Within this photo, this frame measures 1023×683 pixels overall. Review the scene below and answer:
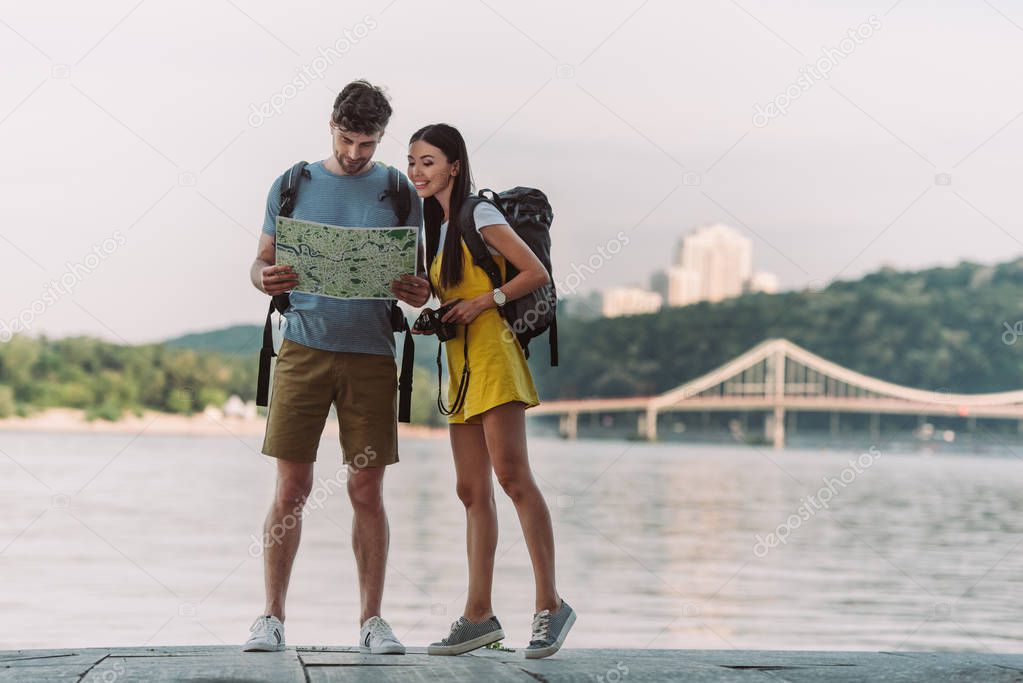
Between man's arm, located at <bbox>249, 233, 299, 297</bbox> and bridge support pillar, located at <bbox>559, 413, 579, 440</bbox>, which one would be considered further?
bridge support pillar, located at <bbox>559, 413, 579, 440</bbox>

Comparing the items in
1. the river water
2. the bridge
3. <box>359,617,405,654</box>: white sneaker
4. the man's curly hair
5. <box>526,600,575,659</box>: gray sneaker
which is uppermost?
the bridge

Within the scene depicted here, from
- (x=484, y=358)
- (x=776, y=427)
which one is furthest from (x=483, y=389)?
(x=776, y=427)

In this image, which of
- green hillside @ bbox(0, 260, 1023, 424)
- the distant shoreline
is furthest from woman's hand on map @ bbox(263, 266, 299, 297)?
the distant shoreline

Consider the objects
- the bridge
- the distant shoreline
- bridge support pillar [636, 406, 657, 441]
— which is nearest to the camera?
the bridge

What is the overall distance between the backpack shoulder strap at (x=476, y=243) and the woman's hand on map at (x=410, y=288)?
0.40 ft

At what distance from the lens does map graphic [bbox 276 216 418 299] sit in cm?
286

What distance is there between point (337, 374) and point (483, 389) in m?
0.32

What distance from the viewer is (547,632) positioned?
2.84 metres

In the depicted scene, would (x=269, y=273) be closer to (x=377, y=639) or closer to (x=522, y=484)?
(x=522, y=484)

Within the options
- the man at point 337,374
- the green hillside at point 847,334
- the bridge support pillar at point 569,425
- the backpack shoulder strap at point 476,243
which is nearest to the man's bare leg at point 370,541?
the man at point 337,374

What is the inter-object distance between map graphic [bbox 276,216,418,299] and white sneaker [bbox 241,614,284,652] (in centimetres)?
68

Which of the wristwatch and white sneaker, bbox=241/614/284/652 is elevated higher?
the wristwatch

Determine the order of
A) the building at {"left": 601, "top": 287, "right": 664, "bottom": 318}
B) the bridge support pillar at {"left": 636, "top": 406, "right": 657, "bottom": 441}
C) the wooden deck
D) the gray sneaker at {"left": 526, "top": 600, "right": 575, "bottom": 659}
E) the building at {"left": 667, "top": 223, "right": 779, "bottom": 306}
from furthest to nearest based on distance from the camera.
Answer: the building at {"left": 667, "top": 223, "right": 779, "bottom": 306} → the building at {"left": 601, "top": 287, "right": 664, "bottom": 318} → the bridge support pillar at {"left": 636, "top": 406, "right": 657, "bottom": 441} → the gray sneaker at {"left": 526, "top": 600, "right": 575, "bottom": 659} → the wooden deck

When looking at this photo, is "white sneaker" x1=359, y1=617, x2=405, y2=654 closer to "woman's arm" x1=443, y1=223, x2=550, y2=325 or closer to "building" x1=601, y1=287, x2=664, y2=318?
"woman's arm" x1=443, y1=223, x2=550, y2=325
